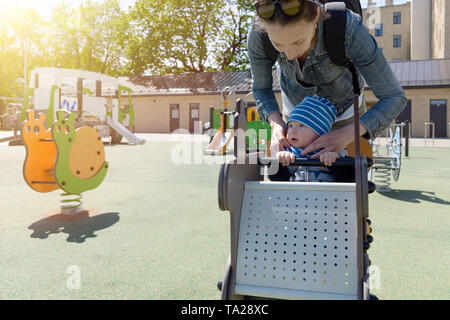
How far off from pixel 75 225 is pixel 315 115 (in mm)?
2936

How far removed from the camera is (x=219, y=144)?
1209cm

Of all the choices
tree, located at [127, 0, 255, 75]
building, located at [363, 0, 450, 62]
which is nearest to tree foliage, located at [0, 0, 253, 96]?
tree, located at [127, 0, 255, 75]

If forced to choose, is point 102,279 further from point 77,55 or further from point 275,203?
point 77,55

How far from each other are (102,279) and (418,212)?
3583 mm

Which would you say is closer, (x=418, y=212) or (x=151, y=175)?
(x=418, y=212)

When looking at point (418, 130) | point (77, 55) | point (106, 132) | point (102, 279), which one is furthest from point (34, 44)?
point (102, 279)

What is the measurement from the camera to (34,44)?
37781mm

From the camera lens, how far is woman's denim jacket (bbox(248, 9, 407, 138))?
1.72 metres

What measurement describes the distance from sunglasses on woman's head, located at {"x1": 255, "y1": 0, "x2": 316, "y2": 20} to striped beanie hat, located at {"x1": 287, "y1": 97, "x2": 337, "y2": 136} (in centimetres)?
45

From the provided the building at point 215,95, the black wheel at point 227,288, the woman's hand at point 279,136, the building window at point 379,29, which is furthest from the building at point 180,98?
the black wheel at point 227,288

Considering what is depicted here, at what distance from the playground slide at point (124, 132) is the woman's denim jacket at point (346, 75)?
46.8ft

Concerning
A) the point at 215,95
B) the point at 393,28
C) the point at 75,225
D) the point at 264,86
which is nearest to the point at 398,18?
→ the point at 393,28

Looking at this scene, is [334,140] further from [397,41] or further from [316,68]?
[397,41]

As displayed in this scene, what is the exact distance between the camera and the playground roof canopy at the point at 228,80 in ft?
72.0
